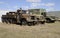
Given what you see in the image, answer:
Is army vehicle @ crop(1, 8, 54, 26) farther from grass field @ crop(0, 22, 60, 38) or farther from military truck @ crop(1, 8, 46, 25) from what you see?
grass field @ crop(0, 22, 60, 38)

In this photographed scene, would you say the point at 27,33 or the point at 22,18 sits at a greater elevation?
the point at 22,18

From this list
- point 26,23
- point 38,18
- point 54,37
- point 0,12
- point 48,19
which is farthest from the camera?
point 0,12

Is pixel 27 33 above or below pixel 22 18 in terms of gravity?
below

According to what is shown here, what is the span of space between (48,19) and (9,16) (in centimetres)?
682

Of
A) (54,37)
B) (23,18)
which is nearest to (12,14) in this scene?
(23,18)

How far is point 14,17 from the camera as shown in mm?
23719

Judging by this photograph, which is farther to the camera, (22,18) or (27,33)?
(22,18)

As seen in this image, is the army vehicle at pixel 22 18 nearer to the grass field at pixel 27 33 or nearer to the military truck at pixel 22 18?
the military truck at pixel 22 18

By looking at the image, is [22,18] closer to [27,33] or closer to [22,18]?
[22,18]

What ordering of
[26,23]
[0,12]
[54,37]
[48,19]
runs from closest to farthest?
[54,37], [26,23], [48,19], [0,12]

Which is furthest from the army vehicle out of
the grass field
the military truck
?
the grass field

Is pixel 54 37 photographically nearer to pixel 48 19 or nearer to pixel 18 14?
pixel 18 14

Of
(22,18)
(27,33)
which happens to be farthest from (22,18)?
(27,33)

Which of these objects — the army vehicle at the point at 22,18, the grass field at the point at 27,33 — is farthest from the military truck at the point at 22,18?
the grass field at the point at 27,33
